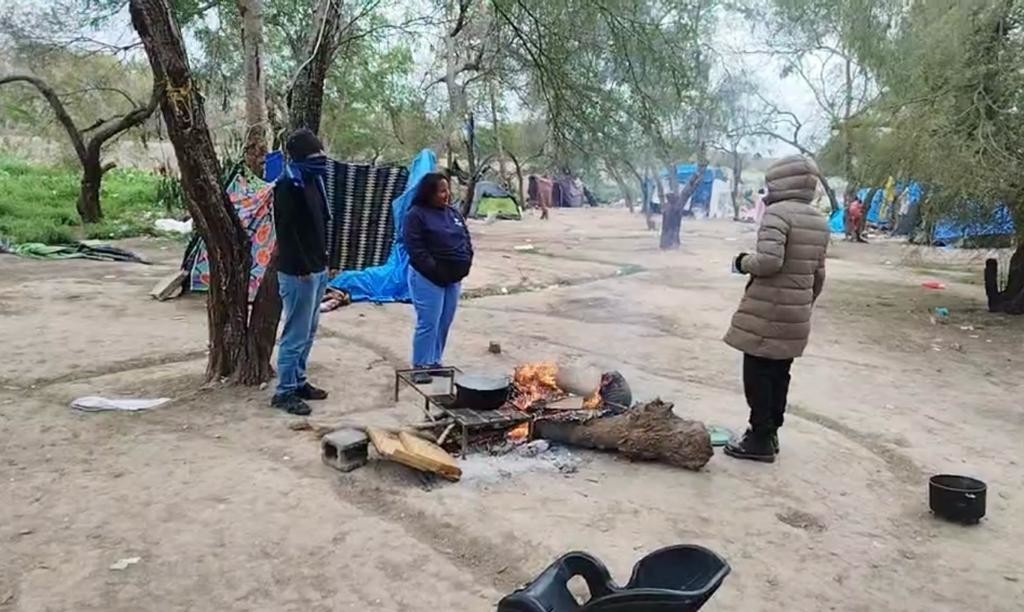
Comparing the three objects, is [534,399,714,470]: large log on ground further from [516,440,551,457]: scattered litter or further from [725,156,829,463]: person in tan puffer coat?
[725,156,829,463]: person in tan puffer coat

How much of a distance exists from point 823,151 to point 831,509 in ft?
64.2

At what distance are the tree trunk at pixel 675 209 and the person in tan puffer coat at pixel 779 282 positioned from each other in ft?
41.6

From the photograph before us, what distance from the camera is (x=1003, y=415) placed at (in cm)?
543

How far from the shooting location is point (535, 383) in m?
4.80


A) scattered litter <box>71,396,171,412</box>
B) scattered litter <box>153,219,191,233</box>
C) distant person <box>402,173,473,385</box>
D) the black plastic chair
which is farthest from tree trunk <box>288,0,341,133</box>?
scattered litter <box>153,219,191,233</box>

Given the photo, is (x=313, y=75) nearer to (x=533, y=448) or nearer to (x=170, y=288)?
(x=533, y=448)

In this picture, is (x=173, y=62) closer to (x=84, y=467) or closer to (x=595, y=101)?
(x=84, y=467)

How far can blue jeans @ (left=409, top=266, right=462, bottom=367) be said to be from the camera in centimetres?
527

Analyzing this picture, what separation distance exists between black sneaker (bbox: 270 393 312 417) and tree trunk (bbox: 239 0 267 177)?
200 centimetres

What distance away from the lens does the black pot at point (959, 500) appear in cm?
347

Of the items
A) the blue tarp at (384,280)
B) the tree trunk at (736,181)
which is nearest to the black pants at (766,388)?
the blue tarp at (384,280)

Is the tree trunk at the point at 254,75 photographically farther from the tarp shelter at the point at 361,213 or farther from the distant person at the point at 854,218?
the distant person at the point at 854,218

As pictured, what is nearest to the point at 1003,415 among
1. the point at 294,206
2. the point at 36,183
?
the point at 294,206

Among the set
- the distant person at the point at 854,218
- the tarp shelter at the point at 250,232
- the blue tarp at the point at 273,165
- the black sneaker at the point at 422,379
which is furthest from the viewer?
the distant person at the point at 854,218
